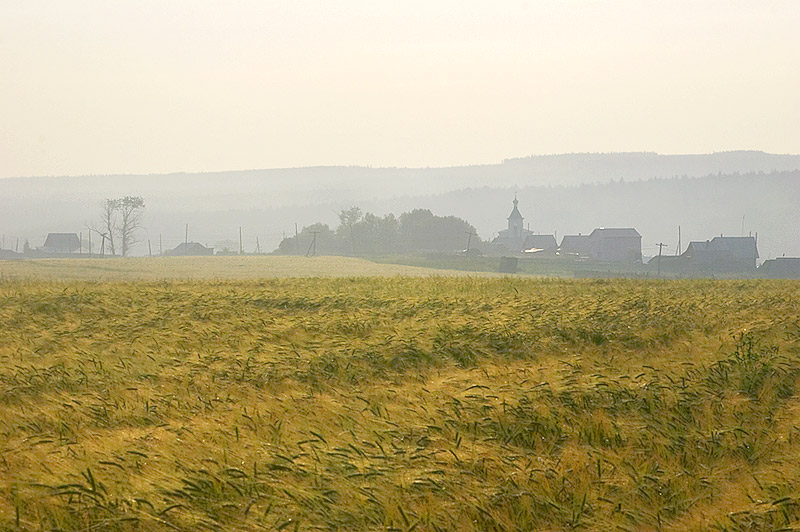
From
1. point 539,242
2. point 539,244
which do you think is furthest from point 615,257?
point 539,242

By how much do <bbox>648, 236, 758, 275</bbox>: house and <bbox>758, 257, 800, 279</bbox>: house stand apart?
2.35m

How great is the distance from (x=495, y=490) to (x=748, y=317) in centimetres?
1102

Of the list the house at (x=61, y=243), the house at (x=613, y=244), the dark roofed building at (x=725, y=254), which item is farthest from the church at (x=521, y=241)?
the house at (x=61, y=243)

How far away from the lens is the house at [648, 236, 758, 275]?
10031 centimetres

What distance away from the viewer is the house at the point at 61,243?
14488 cm

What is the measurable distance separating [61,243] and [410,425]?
151 meters

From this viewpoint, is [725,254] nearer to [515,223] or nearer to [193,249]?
[515,223]

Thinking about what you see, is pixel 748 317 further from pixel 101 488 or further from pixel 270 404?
pixel 101 488

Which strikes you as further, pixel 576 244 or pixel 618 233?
pixel 576 244

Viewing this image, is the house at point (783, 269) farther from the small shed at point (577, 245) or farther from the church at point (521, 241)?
the church at point (521, 241)

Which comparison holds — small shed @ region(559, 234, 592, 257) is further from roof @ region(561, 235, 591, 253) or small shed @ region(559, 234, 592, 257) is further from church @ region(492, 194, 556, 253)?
church @ region(492, 194, 556, 253)

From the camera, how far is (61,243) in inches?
5753

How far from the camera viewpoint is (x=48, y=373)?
36.1 feet

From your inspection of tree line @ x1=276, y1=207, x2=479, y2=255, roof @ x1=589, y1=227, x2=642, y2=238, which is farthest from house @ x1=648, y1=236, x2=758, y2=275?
tree line @ x1=276, y1=207, x2=479, y2=255
